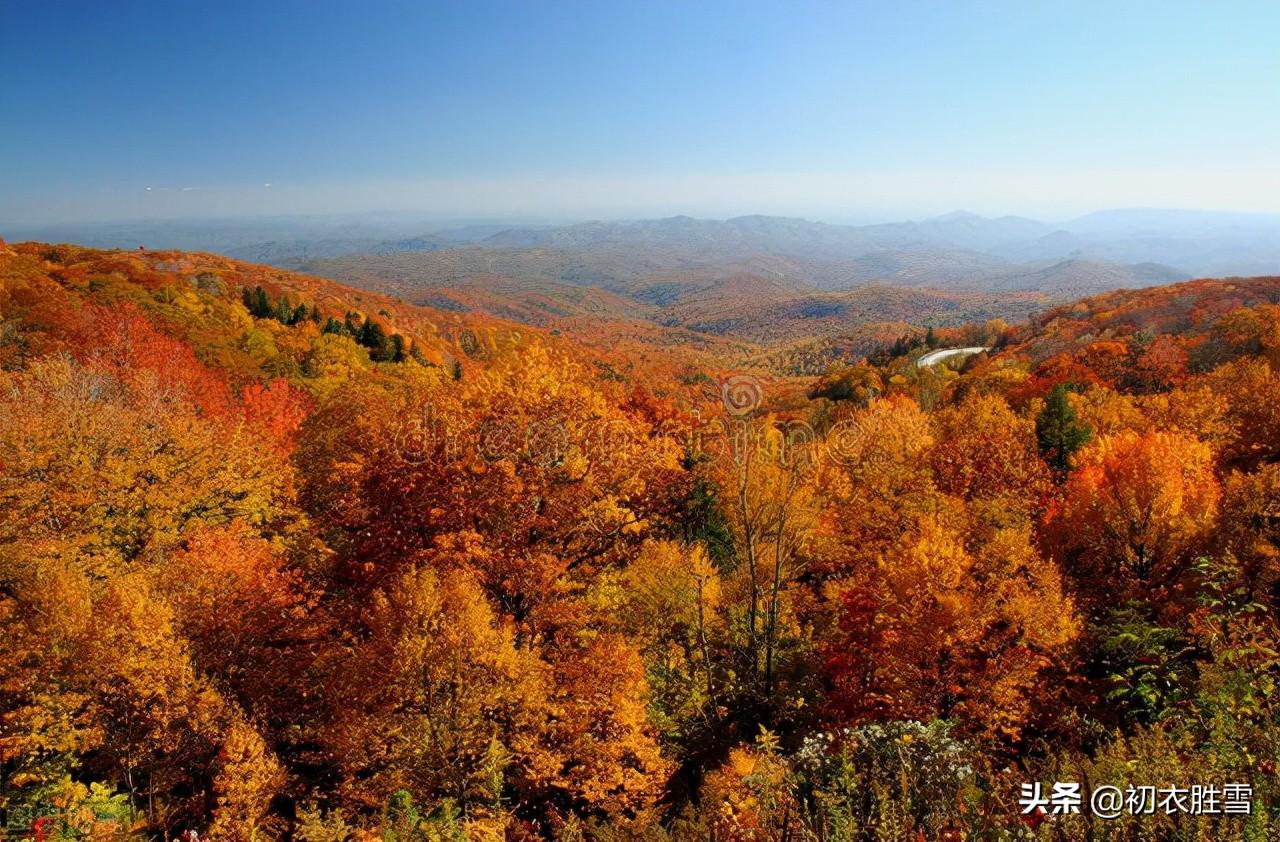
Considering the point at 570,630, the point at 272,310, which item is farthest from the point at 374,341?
the point at 570,630

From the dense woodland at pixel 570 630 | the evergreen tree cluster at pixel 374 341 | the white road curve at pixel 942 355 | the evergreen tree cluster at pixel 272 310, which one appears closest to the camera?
the dense woodland at pixel 570 630

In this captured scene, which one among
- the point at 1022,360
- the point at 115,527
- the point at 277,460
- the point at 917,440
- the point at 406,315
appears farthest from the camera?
the point at 406,315

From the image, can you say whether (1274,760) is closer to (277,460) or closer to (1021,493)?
(1021,493)

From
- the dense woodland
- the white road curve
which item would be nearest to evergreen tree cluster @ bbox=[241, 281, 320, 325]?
the dense woodland

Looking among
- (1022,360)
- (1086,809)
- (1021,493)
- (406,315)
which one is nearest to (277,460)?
(1086,809)

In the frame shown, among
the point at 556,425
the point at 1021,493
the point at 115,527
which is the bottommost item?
the point at 1021,493

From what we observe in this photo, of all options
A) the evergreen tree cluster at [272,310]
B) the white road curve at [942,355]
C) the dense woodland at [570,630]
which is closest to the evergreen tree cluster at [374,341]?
the evergreen tree cluster at [272,310]

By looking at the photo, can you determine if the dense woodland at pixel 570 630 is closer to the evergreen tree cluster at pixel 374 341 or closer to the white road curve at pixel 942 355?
the evergreen tree cluster at pixel 374 341
